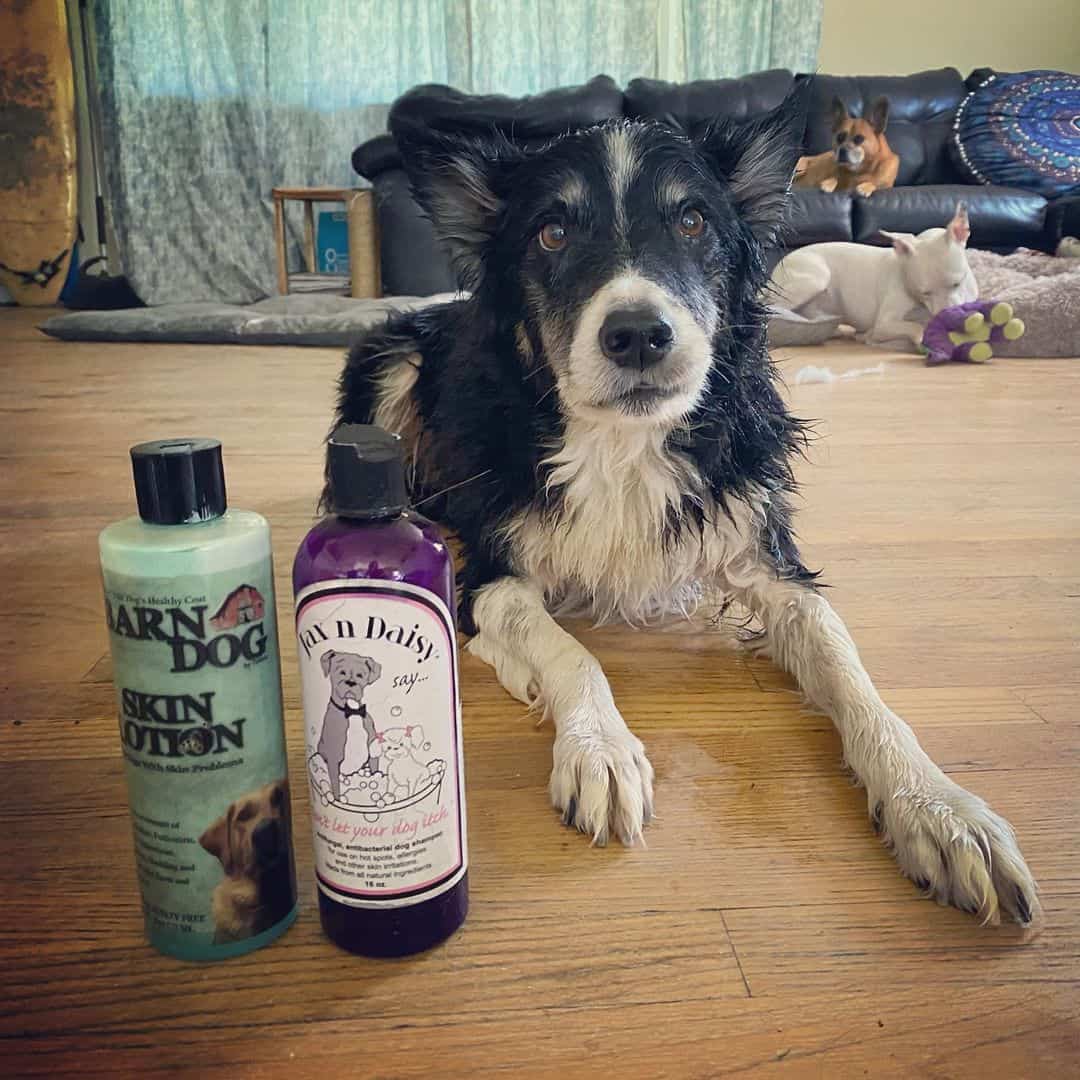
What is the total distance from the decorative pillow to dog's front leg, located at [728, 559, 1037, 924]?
5.81m

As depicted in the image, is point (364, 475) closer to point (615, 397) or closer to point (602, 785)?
point (602, 785)

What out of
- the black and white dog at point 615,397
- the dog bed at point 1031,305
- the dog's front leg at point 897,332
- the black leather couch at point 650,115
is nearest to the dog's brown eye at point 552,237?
the black and white dog at point 615,397

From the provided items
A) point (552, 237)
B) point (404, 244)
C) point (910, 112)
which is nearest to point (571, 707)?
point (552, 237)

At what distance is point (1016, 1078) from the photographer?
70cm

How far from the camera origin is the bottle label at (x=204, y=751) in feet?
2.37

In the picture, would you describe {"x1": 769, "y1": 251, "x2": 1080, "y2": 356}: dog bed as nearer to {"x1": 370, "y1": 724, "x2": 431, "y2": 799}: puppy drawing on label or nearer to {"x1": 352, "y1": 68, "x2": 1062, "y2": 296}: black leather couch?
{"x1": 352, "y1": 68, "x2": 1062, "y2": 296}: black leather couch

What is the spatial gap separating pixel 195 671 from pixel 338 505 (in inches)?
6.6

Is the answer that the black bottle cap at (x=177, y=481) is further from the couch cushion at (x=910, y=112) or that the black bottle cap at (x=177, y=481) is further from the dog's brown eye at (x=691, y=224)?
the couch cushion at (x=910, y=112)

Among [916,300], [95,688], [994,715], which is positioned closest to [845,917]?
[994,715]

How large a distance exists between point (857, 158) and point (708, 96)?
1.04 meters

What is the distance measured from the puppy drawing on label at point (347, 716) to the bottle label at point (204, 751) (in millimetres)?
68

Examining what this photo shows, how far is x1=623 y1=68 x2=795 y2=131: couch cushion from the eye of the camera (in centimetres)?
607

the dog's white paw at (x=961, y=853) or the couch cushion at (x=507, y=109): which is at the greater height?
the couch cushion at (x=507, y=109)

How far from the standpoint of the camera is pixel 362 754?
74cm
